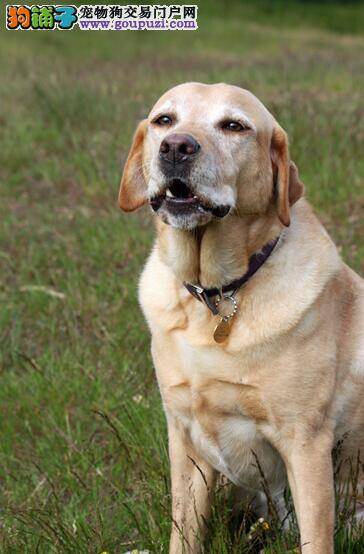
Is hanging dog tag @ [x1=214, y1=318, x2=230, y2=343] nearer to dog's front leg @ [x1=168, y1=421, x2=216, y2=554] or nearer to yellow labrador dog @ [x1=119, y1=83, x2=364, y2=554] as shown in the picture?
yellow labrador dog @ [x1=119, y1=83, x2=364, y2=554]

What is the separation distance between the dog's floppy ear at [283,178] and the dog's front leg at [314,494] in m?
0.70

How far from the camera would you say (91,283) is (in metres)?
5.11

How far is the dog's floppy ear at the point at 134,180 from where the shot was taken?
3.18 meters

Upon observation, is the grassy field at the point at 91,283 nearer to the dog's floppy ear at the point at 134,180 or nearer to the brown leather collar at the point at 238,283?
the brown leather collar at the point at 238,283

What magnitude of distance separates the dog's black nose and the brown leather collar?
0.45 metres

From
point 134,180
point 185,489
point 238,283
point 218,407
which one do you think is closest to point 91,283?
point 134,180

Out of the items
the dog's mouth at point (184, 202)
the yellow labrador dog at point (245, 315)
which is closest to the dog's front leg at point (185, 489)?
the yellow labrador dog at point (245, 315)

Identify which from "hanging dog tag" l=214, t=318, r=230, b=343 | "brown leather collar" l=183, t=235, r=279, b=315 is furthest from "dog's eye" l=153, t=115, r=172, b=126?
"hanging dog tag" l=214, t=318, r=230, b=343

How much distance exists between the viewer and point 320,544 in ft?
8.95

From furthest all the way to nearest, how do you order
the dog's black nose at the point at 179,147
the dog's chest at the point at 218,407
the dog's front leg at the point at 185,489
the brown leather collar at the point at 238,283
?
the dog's front leg at the point at 185,489 < the brown leather collar at the point at 238,283 < the dog's chest at the point at 218,407 < the dog's black nose at the point at 179,147

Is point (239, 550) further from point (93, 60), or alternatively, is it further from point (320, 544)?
point (93, 60)

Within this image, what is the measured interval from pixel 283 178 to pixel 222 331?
1.74 ft

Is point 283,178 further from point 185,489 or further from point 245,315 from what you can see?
point 185,489

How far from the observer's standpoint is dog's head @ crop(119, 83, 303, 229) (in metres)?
2.71
